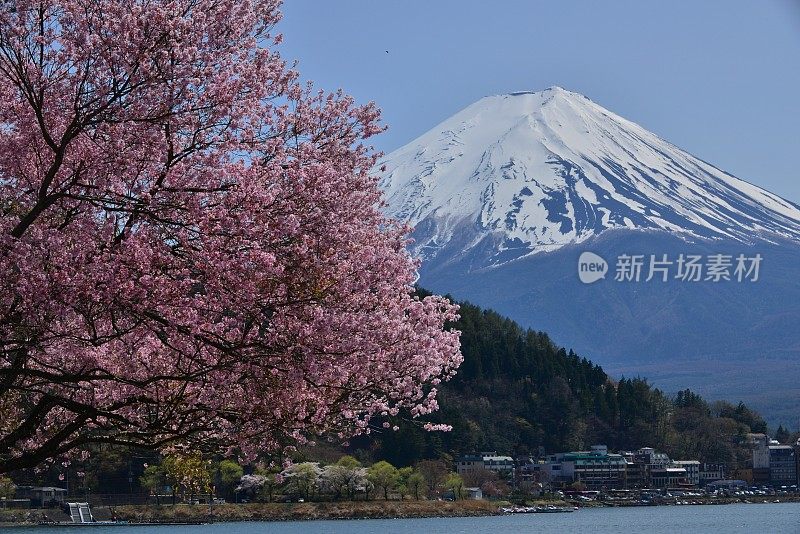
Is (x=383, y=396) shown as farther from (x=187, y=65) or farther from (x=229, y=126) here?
(x=187, y=65)

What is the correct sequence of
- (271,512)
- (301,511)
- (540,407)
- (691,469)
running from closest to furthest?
(271,512) → (301,511) → (540,407) → (691,469)

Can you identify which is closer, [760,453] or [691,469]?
[691,469]

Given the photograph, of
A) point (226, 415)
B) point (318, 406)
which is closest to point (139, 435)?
point (226, 415)

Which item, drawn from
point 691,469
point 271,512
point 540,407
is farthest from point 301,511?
point 691,469

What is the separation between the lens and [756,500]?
123m

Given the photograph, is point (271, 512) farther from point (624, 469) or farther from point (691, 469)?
point (691, 469)

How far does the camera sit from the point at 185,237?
336 inches

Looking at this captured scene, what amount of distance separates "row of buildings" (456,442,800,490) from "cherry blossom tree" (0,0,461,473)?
300 feet

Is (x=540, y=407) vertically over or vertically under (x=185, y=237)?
over

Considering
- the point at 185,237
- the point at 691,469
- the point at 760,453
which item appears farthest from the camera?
the point at 760,453

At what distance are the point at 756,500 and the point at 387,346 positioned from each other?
121 metres

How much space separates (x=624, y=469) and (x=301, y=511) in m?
49.3

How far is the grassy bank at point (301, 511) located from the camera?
75.1m

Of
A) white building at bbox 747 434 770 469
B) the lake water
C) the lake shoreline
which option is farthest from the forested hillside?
the lake water
